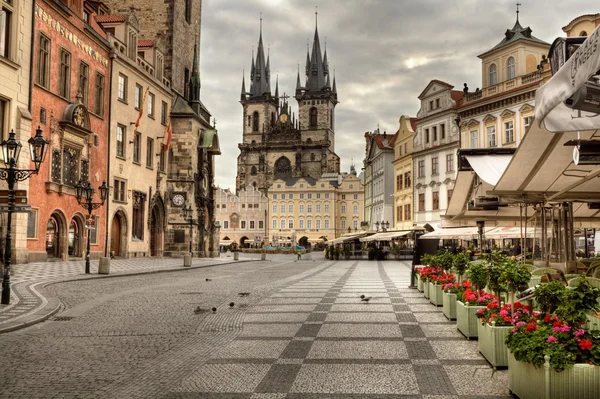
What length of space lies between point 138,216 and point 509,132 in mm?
24774

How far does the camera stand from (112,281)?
20.8 metres

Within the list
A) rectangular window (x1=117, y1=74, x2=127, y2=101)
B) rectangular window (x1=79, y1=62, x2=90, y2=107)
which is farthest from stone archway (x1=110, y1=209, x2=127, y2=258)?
rectangular window (x1=79, y1=62, x2=90, y2=107)

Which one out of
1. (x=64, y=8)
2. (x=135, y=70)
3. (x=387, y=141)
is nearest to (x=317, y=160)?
(x=387, y=141)

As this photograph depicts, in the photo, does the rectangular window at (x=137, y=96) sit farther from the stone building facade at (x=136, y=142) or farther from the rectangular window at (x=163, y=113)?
the rectangular window at (x=163, y=113)

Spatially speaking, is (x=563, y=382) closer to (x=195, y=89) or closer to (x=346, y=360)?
(x=346, y=360)

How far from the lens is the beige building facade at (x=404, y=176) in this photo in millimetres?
57281

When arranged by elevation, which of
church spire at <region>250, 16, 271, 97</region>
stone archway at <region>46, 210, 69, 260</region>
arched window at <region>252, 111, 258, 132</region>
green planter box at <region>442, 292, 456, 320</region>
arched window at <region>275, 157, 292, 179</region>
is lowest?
green planter box at <region>442, 292, 456, 320</region>

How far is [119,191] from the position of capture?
3766 cm

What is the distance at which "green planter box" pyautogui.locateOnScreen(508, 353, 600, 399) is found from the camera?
5012 mm

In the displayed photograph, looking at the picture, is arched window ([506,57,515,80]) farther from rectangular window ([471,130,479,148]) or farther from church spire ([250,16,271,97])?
church spire ([250,16,271,97])

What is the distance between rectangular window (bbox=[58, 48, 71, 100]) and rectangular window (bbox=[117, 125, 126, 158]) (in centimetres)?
676

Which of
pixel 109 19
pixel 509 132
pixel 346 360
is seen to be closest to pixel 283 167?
pixel 509 132

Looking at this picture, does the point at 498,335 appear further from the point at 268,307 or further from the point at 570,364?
the point at 268,307

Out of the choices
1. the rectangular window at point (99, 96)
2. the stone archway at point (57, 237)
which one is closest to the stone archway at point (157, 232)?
the rectangular window at point (99, 96)
